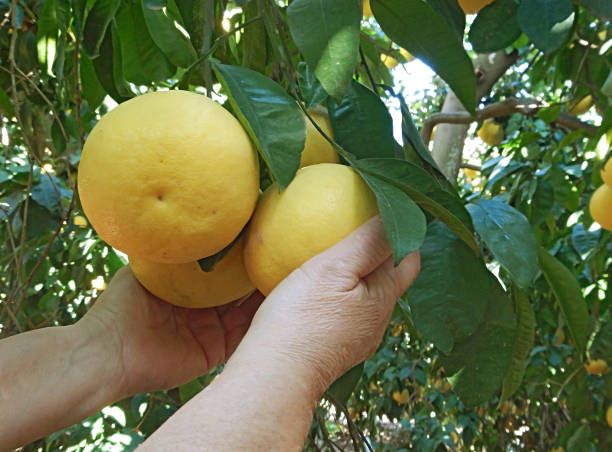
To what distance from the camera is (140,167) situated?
0.68 m

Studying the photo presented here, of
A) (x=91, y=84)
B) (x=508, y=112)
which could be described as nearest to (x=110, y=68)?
(x=91, y=84)

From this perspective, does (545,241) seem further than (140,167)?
Yes

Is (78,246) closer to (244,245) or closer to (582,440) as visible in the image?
(244,245)

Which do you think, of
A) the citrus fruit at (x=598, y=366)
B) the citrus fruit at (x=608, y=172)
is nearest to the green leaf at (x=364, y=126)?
the citrus fruit at (x=608, y=172)

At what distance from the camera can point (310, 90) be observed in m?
0.84

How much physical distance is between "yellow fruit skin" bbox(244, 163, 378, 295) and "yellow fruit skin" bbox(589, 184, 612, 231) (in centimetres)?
110

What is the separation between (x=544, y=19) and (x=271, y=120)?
586mm

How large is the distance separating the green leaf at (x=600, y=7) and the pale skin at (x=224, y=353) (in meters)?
0.52

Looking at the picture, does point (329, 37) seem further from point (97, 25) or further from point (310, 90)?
point (97, 25)

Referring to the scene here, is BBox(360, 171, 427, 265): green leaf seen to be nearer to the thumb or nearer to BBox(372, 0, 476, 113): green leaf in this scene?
the thumb

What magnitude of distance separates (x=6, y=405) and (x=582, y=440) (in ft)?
6.87

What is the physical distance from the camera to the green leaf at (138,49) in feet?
3.51

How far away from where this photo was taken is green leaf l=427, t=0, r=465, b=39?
1.01m

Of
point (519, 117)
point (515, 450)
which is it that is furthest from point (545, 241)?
point (515, 450)
